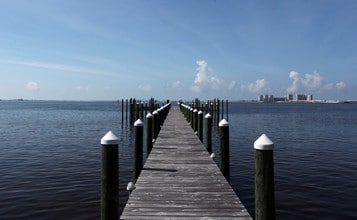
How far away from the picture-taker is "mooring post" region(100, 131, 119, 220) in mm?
5469

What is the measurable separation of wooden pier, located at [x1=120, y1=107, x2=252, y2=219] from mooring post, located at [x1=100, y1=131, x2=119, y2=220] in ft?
0.82

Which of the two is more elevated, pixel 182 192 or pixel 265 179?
pixel 265 179

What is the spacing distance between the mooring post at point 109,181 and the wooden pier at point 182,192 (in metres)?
0.25

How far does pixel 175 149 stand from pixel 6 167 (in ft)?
28.4

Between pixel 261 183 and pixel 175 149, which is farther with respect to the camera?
pixel 175 149

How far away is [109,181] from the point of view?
217 inches

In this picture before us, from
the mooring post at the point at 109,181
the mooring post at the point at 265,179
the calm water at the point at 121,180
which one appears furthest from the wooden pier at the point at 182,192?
the calm water at the point at 121,180

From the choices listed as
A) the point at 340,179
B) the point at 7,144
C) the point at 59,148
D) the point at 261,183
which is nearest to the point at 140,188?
the point at 261,183

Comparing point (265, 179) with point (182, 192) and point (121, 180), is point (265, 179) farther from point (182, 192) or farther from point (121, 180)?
point (121, 180)

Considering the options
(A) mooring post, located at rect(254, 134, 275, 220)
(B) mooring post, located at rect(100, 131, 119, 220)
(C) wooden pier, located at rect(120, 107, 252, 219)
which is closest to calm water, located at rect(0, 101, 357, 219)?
(C) wooden pier, located at rect(120, 107, 252, 219)

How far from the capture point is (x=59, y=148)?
2109 centimetres

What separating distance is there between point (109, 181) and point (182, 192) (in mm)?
1886

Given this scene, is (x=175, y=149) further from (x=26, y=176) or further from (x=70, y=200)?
(x=26, y=176)

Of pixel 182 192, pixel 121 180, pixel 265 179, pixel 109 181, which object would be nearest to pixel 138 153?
pixel 182 192
